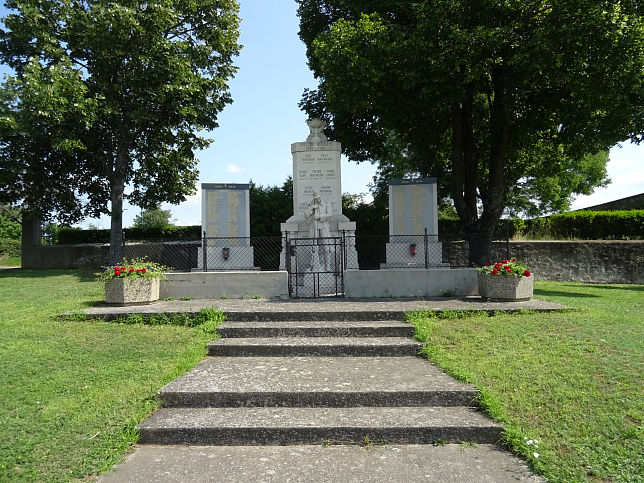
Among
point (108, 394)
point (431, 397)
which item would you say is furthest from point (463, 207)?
point (108, 394)

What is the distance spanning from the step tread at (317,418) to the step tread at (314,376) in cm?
21

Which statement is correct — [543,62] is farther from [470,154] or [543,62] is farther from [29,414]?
[29,414]

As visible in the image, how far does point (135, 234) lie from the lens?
68.9ft

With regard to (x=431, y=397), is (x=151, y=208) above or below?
above

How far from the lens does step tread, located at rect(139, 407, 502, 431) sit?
13.8 ft

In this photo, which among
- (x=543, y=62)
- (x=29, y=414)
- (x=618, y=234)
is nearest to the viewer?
(x=29, y=414)

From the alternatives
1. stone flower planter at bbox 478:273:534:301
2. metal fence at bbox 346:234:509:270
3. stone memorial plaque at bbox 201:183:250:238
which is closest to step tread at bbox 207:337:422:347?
stone flower planter at bbox 478:273:534:301

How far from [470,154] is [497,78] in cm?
261

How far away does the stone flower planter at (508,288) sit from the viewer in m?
8.41

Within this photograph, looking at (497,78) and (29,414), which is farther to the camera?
(497,78)

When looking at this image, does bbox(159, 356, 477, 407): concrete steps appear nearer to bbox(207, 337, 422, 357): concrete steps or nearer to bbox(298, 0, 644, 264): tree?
bbox(207, 337, 422, 357): concrete steps

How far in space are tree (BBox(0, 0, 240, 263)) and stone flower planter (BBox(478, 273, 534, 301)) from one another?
12.2 m

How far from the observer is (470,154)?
605 inches

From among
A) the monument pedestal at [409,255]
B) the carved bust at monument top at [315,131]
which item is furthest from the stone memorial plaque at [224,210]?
the monument pedestal at [409,255]
